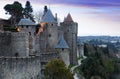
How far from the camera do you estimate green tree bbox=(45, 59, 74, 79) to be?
1426 inches

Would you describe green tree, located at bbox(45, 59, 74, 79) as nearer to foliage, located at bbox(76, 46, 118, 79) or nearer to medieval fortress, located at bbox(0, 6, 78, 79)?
medieval fortress, located at bbox(0, 6, 78, 79)

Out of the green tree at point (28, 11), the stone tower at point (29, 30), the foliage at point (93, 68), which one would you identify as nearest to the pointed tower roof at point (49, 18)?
the stone tower at point (29, 30)

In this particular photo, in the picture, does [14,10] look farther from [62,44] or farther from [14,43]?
[14,43]

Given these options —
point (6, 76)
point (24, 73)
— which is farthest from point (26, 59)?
point (6, 76)

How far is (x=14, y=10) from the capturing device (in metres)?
52.3

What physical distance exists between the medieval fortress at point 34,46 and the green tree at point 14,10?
6151 millimetres

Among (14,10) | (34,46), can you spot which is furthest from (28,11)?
(34,46)

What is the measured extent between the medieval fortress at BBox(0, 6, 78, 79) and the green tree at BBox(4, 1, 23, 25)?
20.2 feet

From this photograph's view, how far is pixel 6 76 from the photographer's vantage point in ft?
98.2

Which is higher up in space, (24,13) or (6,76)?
(24,13)

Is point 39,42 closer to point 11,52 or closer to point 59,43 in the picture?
point 59,43

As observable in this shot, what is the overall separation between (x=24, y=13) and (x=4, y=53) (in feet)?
65.2

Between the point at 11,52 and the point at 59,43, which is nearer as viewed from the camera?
the point at 11,52

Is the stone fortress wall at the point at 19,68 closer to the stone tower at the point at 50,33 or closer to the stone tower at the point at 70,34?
the stone tower at the point at 50,33
